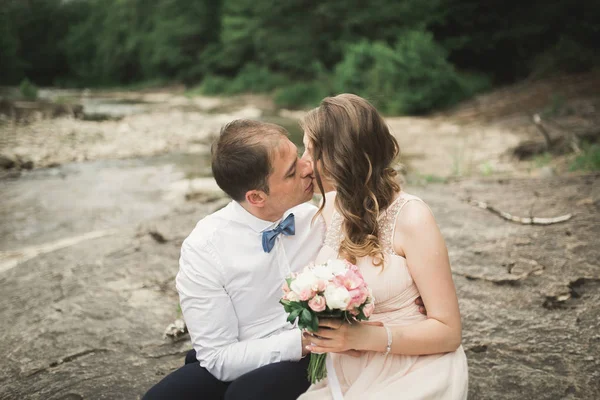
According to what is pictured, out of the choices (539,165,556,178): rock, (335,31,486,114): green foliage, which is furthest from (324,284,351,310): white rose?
(335,31,486,114): green foliage

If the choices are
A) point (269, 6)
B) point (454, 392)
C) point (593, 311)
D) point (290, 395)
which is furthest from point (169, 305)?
point (269, 6)

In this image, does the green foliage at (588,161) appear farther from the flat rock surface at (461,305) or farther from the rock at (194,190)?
the rock at (194,190)

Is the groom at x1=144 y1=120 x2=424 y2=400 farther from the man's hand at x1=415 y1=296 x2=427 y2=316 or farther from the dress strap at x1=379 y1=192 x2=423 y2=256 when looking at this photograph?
the man's hand at x1=415 y1=296 x2=427 y2=316

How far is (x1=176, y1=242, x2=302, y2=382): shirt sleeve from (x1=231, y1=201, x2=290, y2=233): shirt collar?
21cm

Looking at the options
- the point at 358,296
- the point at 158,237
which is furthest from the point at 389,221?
the point at 158,237

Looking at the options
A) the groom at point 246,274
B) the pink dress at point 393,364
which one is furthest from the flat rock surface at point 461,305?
the groom at point 246,274

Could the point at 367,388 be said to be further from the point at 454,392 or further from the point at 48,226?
the point at 48,226

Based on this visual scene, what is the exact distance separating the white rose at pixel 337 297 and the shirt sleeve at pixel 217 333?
1.69 feet

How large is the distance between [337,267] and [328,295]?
0.15 m

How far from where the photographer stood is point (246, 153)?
2303 mm

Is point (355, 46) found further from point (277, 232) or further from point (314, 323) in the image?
point (314, 323)

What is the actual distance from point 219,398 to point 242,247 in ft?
2.28

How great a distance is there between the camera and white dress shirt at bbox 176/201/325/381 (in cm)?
221

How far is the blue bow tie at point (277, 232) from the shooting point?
230cm
